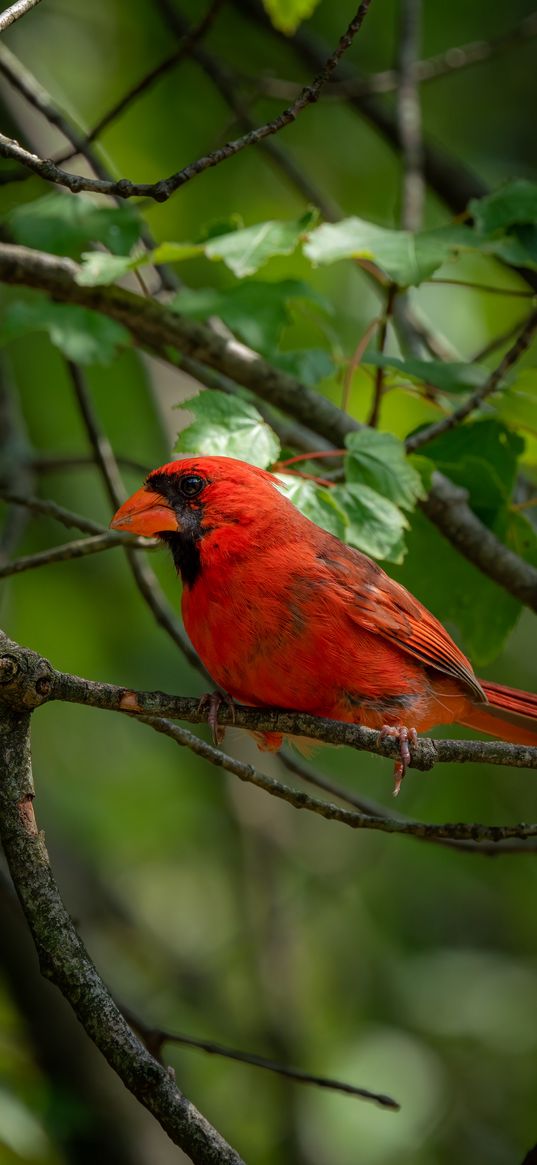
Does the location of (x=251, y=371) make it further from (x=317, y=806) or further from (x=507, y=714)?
(x=317, y=806)

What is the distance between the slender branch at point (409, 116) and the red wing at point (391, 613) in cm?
239

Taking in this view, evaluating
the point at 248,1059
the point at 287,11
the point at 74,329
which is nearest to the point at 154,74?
the point at 74,329

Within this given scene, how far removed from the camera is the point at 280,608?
350 centimetres

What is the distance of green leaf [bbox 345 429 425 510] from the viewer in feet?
11.9

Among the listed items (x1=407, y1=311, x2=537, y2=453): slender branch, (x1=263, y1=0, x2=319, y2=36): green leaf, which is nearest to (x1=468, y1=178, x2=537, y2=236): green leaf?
(x1=407, y1=311, x2=537, y2=453): slender branch

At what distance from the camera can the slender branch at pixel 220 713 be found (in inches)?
100

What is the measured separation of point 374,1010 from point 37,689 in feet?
19.0

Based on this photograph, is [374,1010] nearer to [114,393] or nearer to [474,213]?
[114,393]

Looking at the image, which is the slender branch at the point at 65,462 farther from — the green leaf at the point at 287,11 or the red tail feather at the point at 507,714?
the green leaf at the point at 287,11

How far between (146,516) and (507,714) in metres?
1.44

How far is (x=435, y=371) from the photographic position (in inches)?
163

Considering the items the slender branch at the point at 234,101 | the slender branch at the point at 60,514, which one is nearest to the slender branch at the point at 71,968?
the slender branch at the point at 60,514

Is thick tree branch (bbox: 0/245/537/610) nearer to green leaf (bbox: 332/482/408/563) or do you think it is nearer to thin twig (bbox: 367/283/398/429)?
thin twig (bbox: 367/283/398/429)

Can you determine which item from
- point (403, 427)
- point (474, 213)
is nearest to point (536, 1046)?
point (403, 427)
